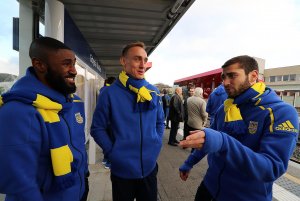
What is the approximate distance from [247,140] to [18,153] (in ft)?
4.87

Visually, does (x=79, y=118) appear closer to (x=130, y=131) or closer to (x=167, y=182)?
(x=130, y=131)

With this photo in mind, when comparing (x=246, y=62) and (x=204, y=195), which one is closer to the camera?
(x=246, y=62)

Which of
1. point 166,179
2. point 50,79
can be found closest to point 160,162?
point 166,179

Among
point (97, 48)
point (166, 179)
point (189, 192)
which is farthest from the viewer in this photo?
point (97, 48)

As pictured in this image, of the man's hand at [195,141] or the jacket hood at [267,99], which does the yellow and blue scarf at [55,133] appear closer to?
the man's hand at [195,141]

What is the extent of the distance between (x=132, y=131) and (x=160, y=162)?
10.7 feet

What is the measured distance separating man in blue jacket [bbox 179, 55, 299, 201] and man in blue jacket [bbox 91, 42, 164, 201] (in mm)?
580

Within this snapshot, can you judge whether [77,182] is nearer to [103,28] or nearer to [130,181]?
[130,181]

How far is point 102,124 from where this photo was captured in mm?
1870

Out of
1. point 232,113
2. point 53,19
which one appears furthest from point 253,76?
point 53,19

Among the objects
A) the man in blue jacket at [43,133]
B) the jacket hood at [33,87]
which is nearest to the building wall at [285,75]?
the man in blue jacket at [43,133]

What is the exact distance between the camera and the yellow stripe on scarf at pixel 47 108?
1182mm

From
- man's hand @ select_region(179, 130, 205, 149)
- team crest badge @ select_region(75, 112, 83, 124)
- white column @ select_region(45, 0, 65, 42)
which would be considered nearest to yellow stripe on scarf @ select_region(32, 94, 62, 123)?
team crest badge @ select_region(75, 112, 83, 124)

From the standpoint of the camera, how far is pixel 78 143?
1.48m
